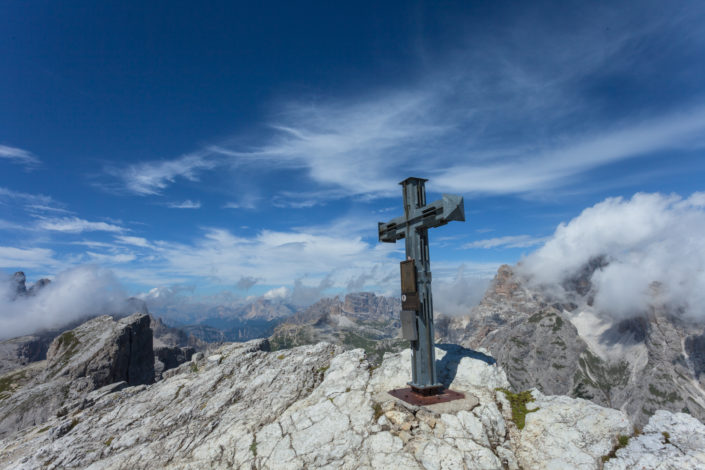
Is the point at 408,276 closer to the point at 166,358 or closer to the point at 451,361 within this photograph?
the point at 451,361

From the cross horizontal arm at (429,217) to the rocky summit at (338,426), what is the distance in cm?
796

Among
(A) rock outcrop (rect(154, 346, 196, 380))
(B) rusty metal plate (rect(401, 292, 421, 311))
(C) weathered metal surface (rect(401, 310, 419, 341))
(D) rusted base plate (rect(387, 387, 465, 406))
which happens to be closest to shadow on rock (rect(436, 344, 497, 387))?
(D) rusted base plate (rect(387, 387, 465, 406))

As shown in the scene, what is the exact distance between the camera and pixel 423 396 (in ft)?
51.8

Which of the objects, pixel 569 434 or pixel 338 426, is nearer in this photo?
pixel 569 434

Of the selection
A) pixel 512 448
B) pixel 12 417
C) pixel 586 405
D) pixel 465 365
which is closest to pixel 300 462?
pixel 512 448

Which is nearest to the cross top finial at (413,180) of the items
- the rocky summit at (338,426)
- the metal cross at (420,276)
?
the metal cross at (420,276)

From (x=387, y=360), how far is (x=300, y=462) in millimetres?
8735

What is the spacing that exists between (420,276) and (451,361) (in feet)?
22.0

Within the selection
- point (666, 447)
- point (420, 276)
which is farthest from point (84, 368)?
point (666, 447)

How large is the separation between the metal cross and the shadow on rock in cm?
186

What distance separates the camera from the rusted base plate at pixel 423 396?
49.5ft

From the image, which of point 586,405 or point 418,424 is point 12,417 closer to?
point 418,424

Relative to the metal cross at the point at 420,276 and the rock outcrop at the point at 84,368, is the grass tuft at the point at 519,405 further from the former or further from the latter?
the rock outcrop at the point at 84,368

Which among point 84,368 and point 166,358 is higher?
point 84,368
